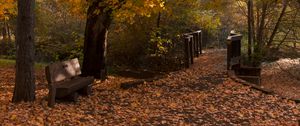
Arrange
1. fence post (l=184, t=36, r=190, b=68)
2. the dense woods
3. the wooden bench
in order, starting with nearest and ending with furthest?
1. the wooden bench
2. the dense woods
3. fence post (l=184, t=36, r=190, b=68)

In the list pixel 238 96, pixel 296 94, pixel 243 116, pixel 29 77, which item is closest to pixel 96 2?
pixel 29 77

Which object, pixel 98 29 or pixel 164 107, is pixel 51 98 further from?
pixel 98 29

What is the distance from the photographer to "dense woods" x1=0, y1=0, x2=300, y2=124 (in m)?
8.84

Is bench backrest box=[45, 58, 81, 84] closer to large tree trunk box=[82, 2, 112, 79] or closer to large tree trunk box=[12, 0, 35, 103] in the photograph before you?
large tree trunk box=[12, 0, 35, 103]

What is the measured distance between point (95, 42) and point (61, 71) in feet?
11.2

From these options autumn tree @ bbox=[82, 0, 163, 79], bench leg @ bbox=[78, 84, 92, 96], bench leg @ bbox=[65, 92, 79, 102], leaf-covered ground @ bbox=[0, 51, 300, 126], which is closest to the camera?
leaf-covered ground @ bbox=[0, 51, 300, 126]

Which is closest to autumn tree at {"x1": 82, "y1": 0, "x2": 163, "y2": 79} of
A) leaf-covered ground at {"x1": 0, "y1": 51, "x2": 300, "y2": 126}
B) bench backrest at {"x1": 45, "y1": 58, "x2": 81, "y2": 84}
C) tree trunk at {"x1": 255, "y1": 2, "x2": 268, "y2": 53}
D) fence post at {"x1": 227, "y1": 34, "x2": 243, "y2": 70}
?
leaf-covered ground at {"x1": 0, "y1": 51, "x2": 300, "y2": 126}

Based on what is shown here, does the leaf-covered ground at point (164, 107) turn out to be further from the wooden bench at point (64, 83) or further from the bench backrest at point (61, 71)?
the bench backrest at point (61, 71)

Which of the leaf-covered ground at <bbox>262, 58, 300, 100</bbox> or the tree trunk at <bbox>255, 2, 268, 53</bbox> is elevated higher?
the tree trunk at <bbox>255, 2, 268, 53</bbox>

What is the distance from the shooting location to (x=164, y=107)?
28.9 ft

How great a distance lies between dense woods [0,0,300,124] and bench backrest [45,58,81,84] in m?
0.05

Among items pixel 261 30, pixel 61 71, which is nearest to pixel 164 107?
pixel 61 71

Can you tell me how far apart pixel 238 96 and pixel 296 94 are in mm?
5047

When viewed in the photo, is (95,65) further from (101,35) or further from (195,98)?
(195,98)
